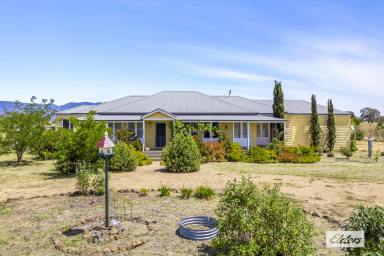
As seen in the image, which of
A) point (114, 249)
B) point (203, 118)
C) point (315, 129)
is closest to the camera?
point (114, 249)

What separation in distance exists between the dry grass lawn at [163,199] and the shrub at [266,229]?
3.16 ft

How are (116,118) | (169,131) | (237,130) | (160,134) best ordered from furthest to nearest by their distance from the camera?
(237,130) → (160,134) → (169,131) → (116,118)

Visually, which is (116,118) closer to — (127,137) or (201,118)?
(127,137)

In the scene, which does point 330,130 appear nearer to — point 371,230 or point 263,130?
point 263,130

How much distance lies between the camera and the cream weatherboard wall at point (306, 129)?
31.9m

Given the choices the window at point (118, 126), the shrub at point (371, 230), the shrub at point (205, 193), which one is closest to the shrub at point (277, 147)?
the window at point (118, 126)

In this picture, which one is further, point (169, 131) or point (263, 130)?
point (263, 130)

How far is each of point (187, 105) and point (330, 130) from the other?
43.1ft

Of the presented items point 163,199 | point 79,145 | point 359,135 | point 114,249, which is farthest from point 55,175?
point 359,135

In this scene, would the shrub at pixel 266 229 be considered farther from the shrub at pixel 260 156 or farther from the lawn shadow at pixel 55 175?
the shrub at pixel 260 156

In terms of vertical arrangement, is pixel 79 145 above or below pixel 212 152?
above

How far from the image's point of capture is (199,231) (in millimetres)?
7234

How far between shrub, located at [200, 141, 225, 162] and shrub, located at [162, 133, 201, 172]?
169 inches

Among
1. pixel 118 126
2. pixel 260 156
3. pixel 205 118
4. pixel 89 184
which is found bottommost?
pixel 89 184
